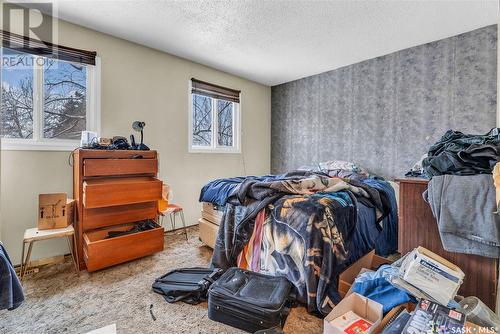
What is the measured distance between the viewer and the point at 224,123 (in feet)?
13.4

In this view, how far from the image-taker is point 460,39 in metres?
2.63

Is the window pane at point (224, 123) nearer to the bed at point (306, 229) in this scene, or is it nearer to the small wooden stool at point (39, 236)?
the bed at point (306, 229)

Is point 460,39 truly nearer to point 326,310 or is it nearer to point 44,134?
point 326,310

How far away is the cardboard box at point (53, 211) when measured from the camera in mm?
2115

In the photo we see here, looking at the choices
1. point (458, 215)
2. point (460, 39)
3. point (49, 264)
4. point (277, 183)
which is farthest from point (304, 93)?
point (49, 264)

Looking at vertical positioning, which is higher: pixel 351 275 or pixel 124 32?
pixel 124 32

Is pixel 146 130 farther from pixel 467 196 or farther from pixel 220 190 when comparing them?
pixel 467 196

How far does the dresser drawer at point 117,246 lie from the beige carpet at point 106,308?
105 mm

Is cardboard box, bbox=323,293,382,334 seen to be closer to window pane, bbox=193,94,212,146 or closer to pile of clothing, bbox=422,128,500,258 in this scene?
pile of clothing, bbox=422,128,500,258

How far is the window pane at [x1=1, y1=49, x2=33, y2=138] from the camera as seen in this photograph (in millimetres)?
2252

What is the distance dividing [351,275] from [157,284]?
4.86 feet

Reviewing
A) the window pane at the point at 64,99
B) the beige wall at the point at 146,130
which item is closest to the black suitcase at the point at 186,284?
the beige wall at the point at 146,130

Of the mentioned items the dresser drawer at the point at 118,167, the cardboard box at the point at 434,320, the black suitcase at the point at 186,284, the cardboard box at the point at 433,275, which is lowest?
the black suitcase at the point at 186,284

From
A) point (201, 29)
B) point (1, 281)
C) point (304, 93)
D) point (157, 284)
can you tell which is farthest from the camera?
point (304, 93)
